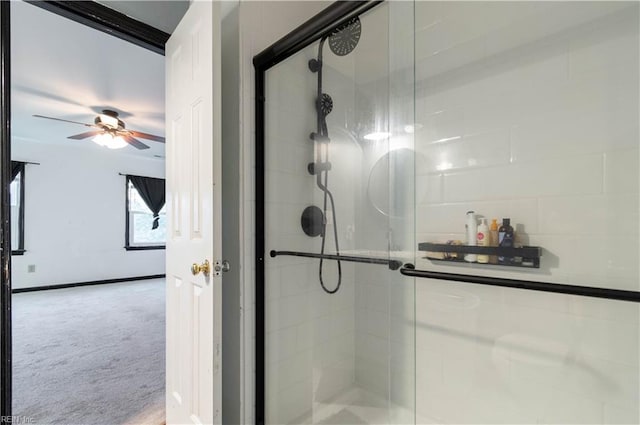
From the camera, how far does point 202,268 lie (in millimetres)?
1332

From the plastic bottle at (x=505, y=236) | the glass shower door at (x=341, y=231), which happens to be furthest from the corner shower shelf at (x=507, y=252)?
the glass shower door at (x=341, y=231)

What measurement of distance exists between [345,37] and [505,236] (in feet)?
3.86

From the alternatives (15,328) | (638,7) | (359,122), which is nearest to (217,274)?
(359,122)

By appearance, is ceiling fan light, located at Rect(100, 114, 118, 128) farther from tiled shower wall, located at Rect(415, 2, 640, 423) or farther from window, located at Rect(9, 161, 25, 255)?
tiled shower wall, located at Rect(415, 2, 640, 423)

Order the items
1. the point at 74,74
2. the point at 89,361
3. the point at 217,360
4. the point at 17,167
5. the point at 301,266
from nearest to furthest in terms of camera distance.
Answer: the point at 217,360, the point at 301,266, the point at 89,361, the point at 74,74, the point at 17,167

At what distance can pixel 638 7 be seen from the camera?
1.13 meters

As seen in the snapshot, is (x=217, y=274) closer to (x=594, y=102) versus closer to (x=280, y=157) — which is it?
(x=280, y=157)

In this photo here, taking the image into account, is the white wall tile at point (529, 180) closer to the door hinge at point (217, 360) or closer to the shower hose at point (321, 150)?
the shower hose at point (321, 150)

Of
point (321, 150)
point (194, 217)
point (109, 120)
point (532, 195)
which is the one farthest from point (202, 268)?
point (109, 120)

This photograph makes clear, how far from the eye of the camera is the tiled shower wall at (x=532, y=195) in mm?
1176

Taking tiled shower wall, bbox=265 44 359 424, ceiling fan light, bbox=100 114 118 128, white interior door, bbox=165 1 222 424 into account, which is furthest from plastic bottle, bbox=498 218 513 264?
ceiling fan light, bbox=100 114 118 128

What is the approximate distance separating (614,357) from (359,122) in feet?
4.77

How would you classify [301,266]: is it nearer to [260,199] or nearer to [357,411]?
[260,199]

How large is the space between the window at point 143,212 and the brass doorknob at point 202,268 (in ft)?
18.2
